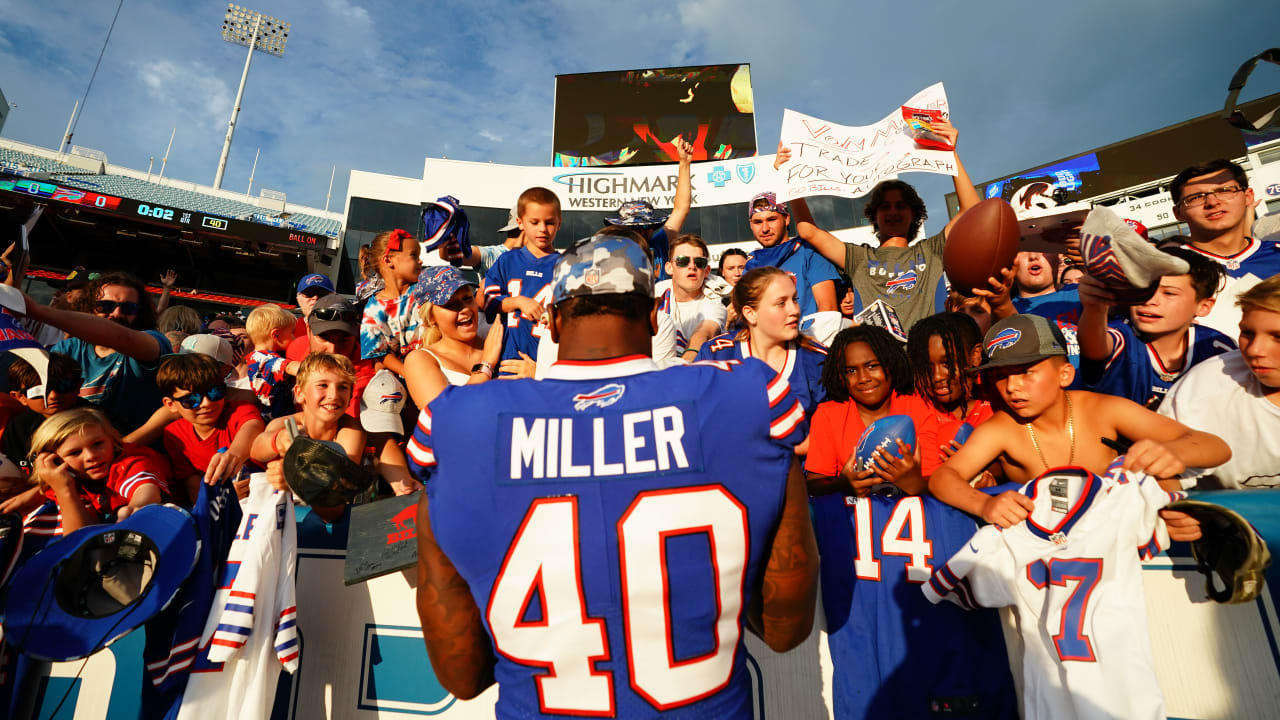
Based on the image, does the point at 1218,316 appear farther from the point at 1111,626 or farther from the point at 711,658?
the point at 711,658

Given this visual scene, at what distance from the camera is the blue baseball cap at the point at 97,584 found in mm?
2566

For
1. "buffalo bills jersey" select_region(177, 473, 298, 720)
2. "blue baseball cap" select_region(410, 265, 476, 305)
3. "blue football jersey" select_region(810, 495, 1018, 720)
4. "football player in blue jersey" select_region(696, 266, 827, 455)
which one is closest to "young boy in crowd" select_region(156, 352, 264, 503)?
Answer: "buffalo bills jersey" select_region(177, 473, 298, 720)

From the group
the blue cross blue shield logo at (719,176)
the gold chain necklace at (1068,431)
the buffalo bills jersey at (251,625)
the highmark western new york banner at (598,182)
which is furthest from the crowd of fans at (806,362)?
the blue cross blue shield logo at (719,176)

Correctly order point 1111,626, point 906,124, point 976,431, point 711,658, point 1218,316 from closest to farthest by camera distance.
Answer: point 711,658 < point 1111,626 < point 976,431 < point 1218,316 < point 906,124

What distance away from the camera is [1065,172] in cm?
3144

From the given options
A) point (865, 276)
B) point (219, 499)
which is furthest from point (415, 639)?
point (865, 276)

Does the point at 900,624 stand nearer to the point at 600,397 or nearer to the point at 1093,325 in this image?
the point at 600,397

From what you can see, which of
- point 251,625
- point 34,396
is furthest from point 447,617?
point 34,396

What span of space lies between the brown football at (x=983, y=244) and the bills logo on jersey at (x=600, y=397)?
3.09 metres

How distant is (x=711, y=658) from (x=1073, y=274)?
211 inches

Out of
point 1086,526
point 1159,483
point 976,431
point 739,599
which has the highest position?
point 976,431

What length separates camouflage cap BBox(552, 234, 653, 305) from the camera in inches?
69.3

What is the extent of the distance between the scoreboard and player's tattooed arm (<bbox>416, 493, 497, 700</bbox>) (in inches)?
1162

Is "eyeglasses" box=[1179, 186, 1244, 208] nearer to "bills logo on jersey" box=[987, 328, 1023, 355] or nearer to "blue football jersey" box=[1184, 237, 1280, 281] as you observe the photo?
"blue football jersey" box=[1184, 237, 1280, 281]
